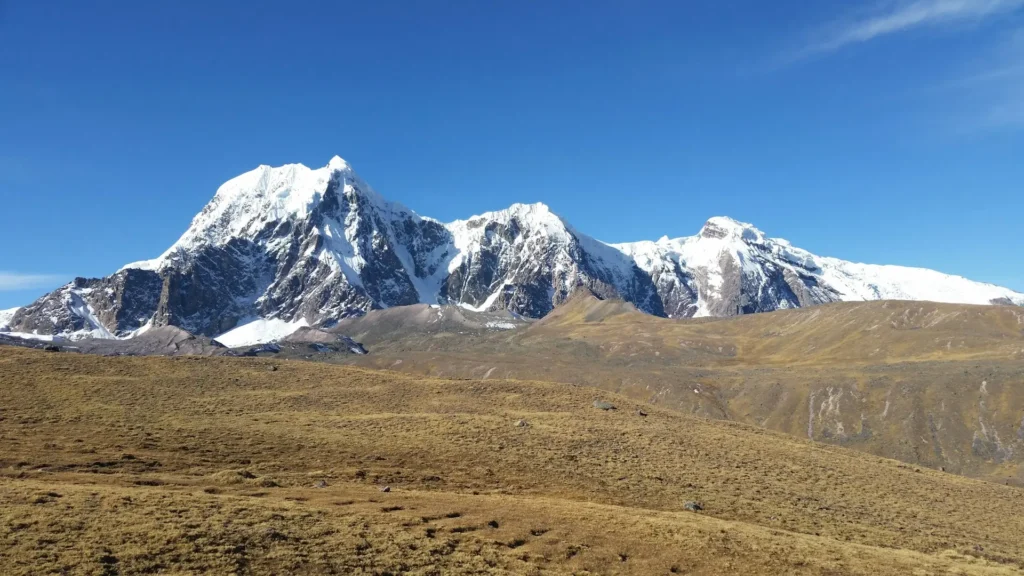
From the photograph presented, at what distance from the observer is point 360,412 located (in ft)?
240

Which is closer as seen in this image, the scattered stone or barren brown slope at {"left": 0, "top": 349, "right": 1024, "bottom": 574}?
barren brown slope at {"left": 0, "top": 349, "right": 1024, "bottom": 574}

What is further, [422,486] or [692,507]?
[692,507]

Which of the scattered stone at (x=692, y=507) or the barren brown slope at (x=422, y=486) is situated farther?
the scattered stone at (x=692, y=507)

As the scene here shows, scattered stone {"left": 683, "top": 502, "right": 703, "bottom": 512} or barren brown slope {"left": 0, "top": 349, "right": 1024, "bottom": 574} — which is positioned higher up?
barren brown slope {"left": 0, "top": 349, "right": 1024, "bottom": 574}

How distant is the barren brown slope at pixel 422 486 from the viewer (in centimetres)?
3036

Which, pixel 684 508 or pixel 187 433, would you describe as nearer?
pixel 684 508

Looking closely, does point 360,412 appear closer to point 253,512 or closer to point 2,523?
point 253,512

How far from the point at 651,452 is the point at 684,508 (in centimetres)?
1606

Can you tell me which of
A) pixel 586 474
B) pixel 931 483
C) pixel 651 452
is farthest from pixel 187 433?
pixel 931 483

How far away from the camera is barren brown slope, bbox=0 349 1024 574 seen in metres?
30.4

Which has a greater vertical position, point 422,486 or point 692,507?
point 422,486

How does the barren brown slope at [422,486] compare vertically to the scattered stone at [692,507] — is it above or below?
above

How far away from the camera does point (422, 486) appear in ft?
153

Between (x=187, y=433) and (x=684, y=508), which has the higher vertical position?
(x=187, y=433)
